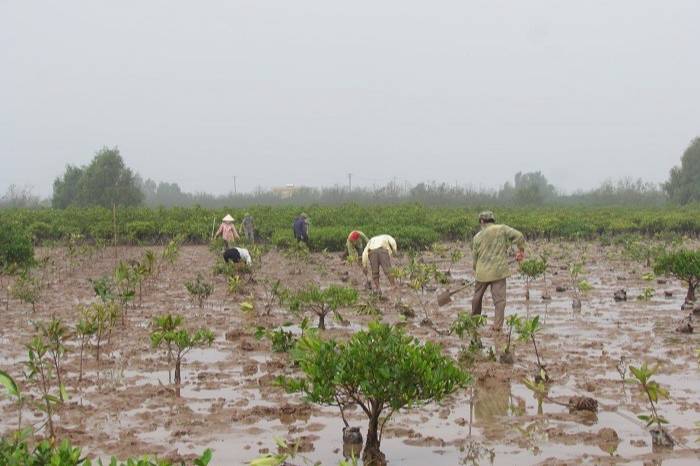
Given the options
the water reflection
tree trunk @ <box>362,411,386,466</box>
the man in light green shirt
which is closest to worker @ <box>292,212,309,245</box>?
the man in light green shirt

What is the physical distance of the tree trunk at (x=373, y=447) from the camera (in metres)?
5.58

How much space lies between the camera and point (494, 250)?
33.3 feet

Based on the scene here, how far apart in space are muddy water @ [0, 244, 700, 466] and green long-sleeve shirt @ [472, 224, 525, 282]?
725 millimetres

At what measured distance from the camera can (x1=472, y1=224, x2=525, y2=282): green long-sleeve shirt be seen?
1013cm

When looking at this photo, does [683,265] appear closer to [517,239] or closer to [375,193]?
[517,239]

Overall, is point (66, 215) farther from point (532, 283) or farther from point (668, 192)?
point (668, 192)

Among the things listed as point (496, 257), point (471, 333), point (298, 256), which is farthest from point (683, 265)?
point (298, 256)

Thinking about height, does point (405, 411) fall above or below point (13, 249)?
below

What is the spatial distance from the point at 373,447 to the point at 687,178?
182 feet

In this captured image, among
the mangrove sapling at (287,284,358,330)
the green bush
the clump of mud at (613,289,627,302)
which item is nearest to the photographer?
the mangrove sapling at (287,284,358,330)

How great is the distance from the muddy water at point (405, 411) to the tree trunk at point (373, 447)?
4.5 inches

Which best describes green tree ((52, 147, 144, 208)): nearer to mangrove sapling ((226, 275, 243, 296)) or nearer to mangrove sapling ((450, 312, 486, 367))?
mangrove sapling ((226, 275, 243, 296))

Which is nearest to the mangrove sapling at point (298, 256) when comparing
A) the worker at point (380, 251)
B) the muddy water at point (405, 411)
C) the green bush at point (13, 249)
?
the worker at point (380, 251)

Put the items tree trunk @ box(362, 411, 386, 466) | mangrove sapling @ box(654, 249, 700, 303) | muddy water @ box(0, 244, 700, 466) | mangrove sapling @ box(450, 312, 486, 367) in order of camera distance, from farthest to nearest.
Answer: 1. mangrove sapling @ box(654, 249, 700, 303)
2. mangrove sapling @ box(450, 312, 486, 367)
3. muddy water @ box(0, 244, 700, 466)
4. tree trunk @ box(362, 411, 386, 466)
